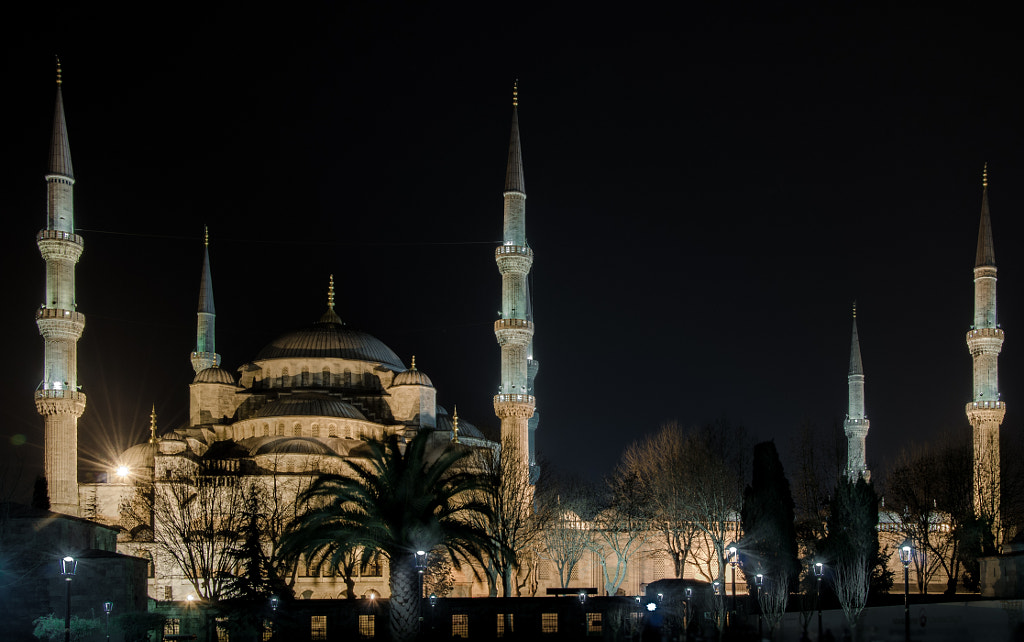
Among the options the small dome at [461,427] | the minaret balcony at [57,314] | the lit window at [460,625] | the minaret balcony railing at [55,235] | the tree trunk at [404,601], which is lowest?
the lit window at [460,625]

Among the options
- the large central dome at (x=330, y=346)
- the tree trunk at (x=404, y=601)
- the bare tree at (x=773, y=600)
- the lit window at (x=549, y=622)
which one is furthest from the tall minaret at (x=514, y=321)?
the tree trunk at (x=404, y=601)

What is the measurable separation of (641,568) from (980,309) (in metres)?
19.4

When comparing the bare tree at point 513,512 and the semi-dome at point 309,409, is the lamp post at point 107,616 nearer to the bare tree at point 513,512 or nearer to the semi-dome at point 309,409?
the bare tree at point 513,512

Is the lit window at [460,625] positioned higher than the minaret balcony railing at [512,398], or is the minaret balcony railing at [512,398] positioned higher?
the minaret balcony railing at [512,398]

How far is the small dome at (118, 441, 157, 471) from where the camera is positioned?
5312 centimetres

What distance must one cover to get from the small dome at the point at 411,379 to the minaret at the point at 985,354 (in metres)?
25.4

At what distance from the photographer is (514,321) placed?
1866 inches

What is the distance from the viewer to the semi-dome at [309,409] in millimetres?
52750

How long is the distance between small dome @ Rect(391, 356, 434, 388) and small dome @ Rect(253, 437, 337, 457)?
25.7ft

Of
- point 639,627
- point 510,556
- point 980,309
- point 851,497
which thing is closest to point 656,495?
point 851,497

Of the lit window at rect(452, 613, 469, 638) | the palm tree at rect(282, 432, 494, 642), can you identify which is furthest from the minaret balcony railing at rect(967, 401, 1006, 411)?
the palm tree at rect(282, 432, 494, 642)

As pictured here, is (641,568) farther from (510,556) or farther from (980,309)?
(510,556)

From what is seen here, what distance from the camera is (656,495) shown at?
45.9 metres

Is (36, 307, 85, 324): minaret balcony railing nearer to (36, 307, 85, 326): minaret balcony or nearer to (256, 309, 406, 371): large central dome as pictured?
(36, 307, 85, 326): minaret balcony
